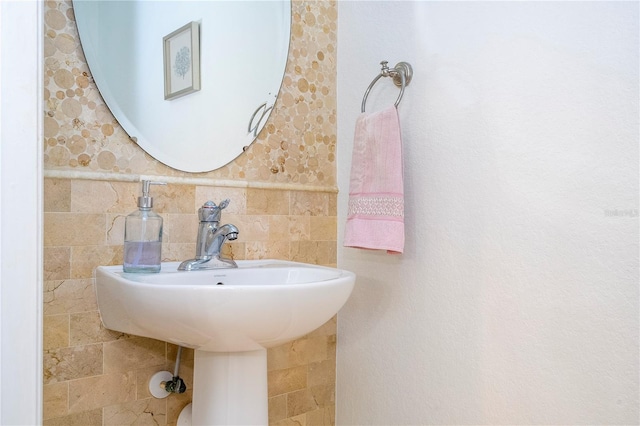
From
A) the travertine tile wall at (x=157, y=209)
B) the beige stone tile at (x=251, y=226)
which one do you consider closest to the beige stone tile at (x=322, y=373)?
the travertine tile wall at (x=157, y=209)

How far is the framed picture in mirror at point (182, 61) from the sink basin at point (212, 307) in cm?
52

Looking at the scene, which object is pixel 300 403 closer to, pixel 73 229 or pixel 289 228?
pixel 289 228

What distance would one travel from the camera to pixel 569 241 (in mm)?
998

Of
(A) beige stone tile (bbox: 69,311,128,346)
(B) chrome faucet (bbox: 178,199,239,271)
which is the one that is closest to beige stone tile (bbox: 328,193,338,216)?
(B) chrome faucet (bbox: 178,199,239,271)

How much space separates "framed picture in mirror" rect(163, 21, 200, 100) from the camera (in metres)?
1.32

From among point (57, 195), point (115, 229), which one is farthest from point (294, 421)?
point (57, 195)

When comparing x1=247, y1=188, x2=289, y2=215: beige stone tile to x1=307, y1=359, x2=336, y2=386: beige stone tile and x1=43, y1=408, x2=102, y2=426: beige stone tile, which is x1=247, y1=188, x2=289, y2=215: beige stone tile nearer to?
x1=307, y1=359, x2=336, y2=386: beige stone tile

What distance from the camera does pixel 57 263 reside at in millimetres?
1127

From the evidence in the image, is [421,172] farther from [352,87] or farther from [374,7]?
[374,7]

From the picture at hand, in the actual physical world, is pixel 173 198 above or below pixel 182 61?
below

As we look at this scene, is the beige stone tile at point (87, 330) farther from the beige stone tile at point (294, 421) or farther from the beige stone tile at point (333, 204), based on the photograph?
the beige stone tile at point (333, 204)

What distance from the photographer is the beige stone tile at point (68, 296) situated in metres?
1.12

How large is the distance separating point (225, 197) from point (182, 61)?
39 cm

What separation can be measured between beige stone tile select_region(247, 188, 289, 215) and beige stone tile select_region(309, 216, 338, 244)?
0.11 meters
